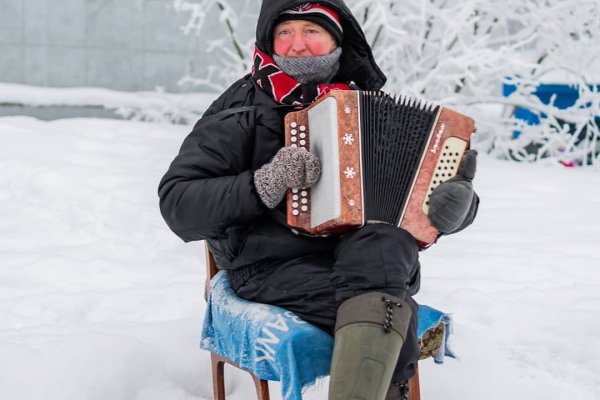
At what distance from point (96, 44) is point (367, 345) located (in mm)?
7091

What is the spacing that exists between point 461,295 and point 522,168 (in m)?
4.46

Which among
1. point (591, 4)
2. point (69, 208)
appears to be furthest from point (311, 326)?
point (591, 4)

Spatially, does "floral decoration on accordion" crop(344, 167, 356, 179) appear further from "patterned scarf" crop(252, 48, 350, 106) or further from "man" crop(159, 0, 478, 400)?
"patterned scarf" crop(252, 48, 350, 106)

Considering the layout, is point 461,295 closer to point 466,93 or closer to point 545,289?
point 545,289

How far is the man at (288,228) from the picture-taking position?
229cm

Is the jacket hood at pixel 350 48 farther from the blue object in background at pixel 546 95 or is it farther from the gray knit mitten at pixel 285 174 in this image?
the blue object in background at pixel 546 95

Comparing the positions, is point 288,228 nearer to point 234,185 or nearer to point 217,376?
point 234,185

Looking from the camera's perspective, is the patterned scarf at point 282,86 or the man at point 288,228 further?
the patterned scarf at point 282,86

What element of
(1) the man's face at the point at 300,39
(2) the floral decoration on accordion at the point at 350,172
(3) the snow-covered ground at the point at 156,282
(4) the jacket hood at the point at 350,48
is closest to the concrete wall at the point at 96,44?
(3) the snow-covered ground at the point at 156,282

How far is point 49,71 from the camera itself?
8656mm

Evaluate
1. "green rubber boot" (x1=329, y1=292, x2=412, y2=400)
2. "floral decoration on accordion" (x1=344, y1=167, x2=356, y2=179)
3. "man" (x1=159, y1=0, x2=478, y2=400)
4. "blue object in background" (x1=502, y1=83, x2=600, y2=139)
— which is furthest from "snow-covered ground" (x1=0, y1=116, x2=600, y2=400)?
"blue object in background" (x1=502, y1=83, x2=600, y2=139)

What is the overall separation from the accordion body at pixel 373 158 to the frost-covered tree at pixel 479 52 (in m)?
4.99

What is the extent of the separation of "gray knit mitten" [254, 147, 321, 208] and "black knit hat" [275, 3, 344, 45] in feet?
1.67

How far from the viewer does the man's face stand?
2.78 m
